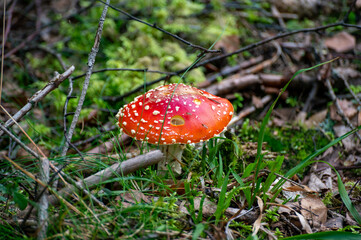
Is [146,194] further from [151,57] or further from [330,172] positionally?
[151,57]

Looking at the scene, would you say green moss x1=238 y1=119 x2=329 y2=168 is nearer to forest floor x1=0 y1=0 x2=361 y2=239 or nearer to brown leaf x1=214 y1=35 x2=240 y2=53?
forest floor x1=0 y1=0 x2=361 y2=239

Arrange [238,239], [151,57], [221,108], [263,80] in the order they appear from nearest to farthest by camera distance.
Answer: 1. [238,239]
2. [221,108]
3. [263,80]
4. [151,57]

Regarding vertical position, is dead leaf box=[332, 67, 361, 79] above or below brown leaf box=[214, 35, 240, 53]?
below

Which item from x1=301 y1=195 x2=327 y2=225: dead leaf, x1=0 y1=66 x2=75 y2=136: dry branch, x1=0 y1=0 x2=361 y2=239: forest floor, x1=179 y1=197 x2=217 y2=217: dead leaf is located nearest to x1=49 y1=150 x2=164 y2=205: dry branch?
x1=0 y1=0 x2=361 y2=239: forest floor

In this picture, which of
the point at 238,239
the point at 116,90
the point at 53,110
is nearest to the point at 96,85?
the point at 116,90

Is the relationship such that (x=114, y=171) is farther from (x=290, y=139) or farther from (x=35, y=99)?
(x=290, y=139)

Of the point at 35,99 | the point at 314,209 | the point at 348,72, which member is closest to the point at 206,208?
the point at 314,209

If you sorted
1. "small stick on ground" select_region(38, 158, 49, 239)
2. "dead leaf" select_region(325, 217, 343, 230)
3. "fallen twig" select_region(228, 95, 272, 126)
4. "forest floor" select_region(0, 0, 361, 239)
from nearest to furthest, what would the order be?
1. "small stick on ground" select_region(38, 158, 49, 239)
2. "forest floor" select_region(0, 0, 361, 239)
3. "dead leaf" select_region(325, 217, 343, 230)
4. "fallen twig" select_region(228, 95, 272, 126)
